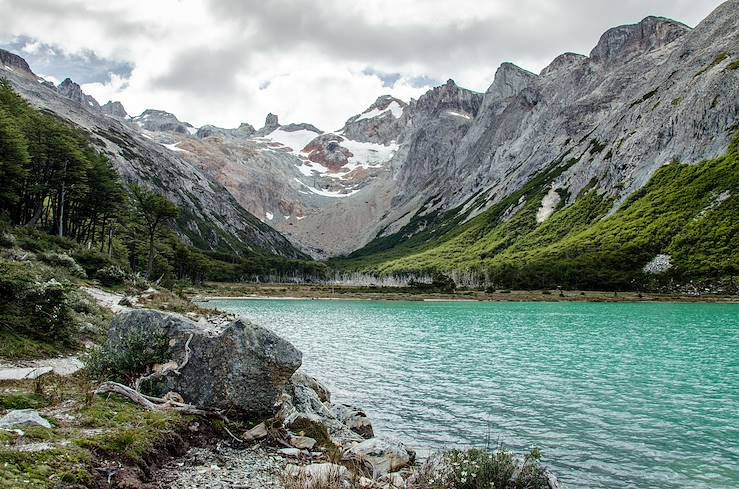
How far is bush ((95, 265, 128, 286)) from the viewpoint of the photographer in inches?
1977

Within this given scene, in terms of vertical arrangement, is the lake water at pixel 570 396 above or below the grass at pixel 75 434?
below

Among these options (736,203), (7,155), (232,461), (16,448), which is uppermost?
(736,203)

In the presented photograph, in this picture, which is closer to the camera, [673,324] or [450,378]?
[450,378]

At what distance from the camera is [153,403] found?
14.0m

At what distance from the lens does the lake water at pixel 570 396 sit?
1775 cm

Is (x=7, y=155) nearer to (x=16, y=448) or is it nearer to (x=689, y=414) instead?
(x=16, y=448)

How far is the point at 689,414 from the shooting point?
23609 millimetres

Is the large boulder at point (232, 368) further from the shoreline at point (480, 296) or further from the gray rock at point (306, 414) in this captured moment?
the shoreline at point (480, 296)

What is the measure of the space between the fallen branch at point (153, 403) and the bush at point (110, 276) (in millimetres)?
40689

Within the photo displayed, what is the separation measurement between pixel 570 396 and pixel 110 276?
45.8 m

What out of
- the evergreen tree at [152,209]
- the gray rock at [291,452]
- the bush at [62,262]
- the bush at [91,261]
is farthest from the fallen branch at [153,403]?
the evergreen tree at [152,209]

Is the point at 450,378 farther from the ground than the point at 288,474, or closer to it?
closer to it

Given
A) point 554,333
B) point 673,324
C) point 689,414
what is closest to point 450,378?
point 689,414

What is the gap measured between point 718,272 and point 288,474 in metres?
176
